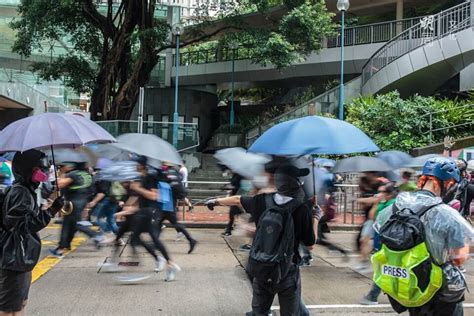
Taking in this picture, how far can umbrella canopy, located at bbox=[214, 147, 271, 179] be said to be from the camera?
19.6 ft

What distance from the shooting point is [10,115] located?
86.6 ft

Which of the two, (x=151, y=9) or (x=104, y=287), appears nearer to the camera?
(x=104, y=287)

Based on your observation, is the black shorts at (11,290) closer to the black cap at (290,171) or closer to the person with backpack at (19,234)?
the person with backpack at (19,234)

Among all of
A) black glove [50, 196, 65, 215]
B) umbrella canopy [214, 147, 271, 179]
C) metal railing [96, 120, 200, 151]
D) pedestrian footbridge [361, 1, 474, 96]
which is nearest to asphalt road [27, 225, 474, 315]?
umbrella canopy [214, 147, 271, 179]

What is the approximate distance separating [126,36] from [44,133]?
743 inches

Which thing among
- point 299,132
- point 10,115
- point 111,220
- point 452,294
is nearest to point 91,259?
point 111,220

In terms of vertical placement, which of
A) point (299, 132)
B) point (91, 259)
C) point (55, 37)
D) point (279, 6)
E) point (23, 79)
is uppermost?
point (279, 6)

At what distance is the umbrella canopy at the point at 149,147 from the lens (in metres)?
7.09

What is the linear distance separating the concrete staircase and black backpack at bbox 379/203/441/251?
11.9 metres

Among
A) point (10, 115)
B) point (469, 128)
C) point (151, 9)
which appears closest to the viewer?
point (469, 128)

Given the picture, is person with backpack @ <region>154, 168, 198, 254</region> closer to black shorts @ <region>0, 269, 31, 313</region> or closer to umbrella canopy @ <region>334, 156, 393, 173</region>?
umbrella canopy @ <region>334, 156, 393, 173</region>

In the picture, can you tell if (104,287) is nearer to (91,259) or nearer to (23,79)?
(91,259)

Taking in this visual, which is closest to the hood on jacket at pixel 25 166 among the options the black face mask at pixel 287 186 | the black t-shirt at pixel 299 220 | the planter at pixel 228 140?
the black t-shirt at pixel 299 220

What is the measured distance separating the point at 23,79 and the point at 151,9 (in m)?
7.41
